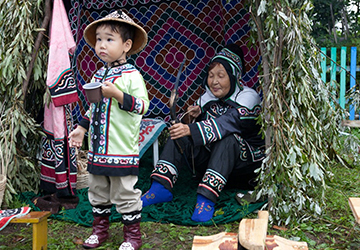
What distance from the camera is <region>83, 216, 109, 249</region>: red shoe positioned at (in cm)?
313

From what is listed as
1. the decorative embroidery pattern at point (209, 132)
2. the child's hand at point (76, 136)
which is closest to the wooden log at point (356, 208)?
the decorative embroidery pattern at point (209, 132)

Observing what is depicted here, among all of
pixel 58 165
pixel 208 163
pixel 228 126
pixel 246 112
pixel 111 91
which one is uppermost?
pixel 111 91

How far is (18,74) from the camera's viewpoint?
3.79m

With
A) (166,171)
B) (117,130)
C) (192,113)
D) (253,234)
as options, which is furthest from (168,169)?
(253,234)

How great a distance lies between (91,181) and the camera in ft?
10.2

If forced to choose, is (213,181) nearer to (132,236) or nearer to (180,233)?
(180,233)

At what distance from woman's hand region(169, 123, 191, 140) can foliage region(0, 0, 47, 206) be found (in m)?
1.33

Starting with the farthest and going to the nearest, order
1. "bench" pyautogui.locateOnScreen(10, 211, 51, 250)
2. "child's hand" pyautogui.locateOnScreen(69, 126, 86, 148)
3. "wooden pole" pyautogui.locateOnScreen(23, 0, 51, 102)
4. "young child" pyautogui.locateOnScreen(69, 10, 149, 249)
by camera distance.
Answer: "wooden pole" pyautogui.locateOnScreen(23, 0, 51, 102)
"child's hand" pyautogui.locateOnScreen(69, 126, 86, 148)
"young child" pyautogui.locateOnScreen(69, 10, 149, 249)
"bench" pyautogui.locateOnScreen(10, 211, 51, 250)

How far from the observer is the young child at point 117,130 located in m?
2.95

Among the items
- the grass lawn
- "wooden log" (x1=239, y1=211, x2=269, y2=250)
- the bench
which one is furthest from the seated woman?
"wooden log" (x1=239, y1=211, x2=269, y2=250)

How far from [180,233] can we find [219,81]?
5.09ft

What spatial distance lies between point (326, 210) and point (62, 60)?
2.80 metres

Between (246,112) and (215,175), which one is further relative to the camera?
(246,112)

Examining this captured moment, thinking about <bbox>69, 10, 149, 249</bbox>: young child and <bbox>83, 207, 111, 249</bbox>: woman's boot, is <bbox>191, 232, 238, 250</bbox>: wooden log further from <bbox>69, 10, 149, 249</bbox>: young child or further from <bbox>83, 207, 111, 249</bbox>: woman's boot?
<bbox>83, 207, 111, 249</bbox>: woman's boot
